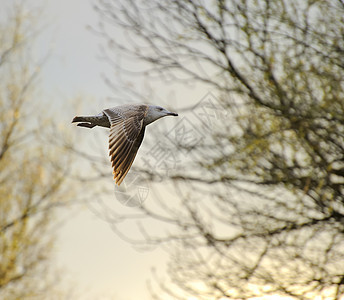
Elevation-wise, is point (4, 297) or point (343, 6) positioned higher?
point (343, 6)

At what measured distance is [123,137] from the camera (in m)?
1.99

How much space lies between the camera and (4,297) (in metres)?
8.16

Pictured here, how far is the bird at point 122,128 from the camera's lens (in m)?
1.90

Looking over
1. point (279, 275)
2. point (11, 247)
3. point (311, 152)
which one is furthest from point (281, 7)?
point (11, 247)

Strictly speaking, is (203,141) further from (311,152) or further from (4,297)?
(4,297)

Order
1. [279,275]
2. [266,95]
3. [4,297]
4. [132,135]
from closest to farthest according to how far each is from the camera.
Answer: [132,135], [279,275], [266,95], [4,297]

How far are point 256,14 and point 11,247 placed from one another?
5.17 metres

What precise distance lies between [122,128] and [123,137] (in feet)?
0.11

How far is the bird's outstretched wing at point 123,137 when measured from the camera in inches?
74.4

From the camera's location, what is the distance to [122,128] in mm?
1986

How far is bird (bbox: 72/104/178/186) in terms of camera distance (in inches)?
74.7

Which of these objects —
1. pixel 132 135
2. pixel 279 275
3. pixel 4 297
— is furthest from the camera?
pixel 4 297

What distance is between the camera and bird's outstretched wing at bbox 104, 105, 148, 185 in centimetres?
189

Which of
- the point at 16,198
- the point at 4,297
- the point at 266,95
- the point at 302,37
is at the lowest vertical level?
the point at 4,297
